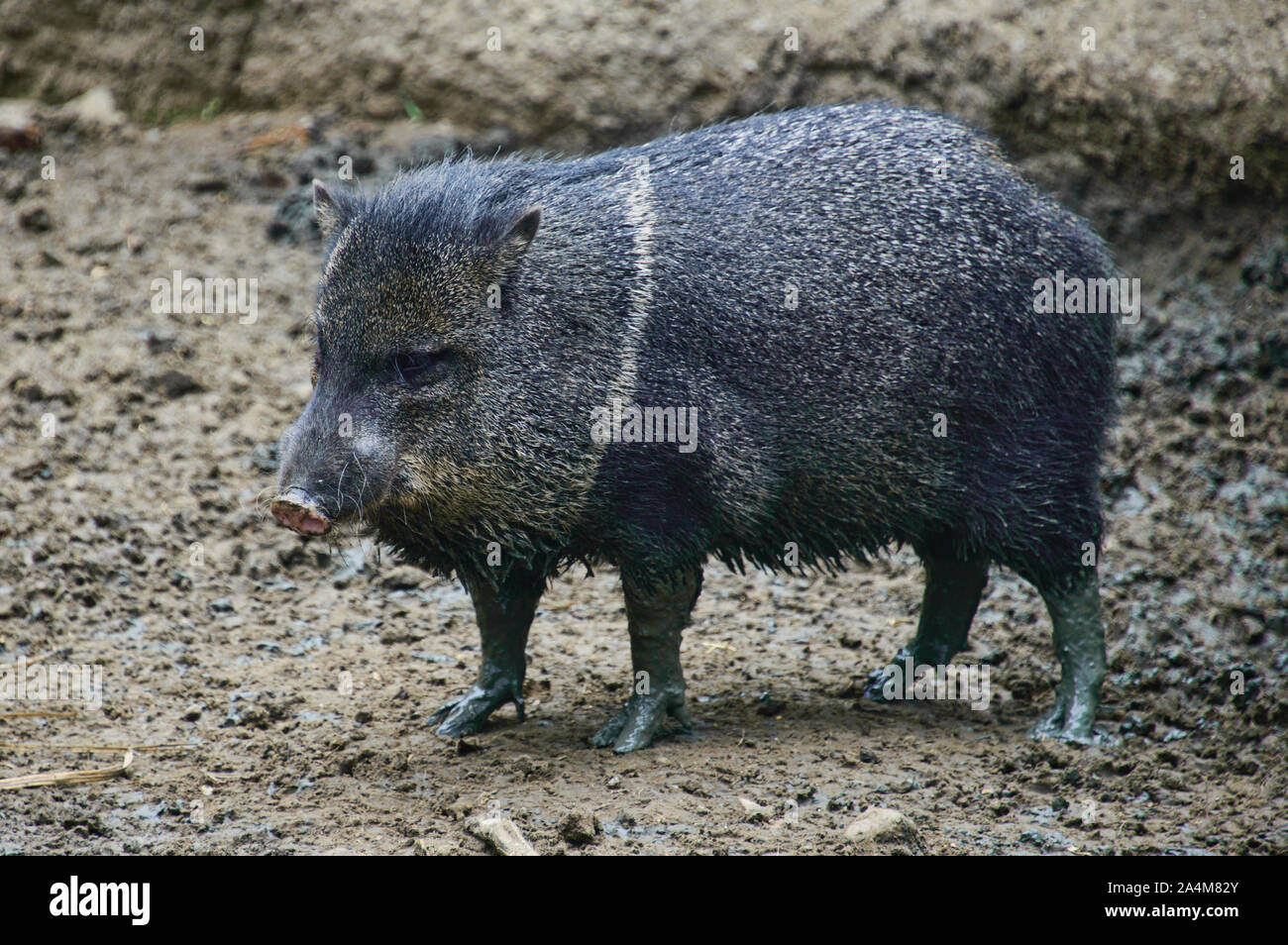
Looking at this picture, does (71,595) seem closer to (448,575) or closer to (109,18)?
(448,575)

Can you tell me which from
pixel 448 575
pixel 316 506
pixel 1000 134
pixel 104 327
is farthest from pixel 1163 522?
pixel 104 327

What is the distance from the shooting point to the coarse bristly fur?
492cm

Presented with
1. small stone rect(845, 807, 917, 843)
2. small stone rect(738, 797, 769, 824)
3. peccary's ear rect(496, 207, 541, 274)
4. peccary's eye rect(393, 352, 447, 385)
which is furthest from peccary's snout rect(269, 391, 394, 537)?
small stone rect(845, 807, 917, 843)

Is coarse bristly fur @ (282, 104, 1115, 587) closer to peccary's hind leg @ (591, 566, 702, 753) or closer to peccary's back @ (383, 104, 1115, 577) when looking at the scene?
peccary's back @ (383, 104, 1115, 577)

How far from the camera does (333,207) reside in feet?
17.1

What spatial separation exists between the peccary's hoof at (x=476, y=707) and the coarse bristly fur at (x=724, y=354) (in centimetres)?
62

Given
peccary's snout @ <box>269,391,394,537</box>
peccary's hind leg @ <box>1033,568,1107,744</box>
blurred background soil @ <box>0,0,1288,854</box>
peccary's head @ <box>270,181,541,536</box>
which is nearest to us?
peccary's snout @ <box>269,391,394,537</box>

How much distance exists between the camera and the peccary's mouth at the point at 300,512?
14.8 feet

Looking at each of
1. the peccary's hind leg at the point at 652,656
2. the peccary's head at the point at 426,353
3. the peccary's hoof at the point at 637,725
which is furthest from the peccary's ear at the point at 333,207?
the peccary's hoof at the point at 637,725

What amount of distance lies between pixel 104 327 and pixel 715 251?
4103mm

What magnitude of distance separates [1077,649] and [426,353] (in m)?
2.77

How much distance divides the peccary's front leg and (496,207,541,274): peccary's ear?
4.12 ft

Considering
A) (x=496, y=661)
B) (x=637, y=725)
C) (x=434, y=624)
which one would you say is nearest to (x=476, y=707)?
(x=496, y=661)

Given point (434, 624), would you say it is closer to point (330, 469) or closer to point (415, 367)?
point (415, 367)
